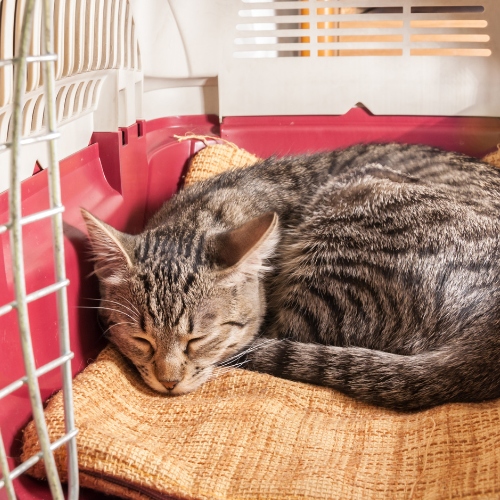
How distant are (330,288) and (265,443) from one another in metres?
0.67

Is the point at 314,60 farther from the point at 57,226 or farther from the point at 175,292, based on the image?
the point at 57,226

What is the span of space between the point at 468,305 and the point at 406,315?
19 cm

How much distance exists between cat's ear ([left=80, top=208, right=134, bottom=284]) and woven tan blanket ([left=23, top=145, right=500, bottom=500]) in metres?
0.27

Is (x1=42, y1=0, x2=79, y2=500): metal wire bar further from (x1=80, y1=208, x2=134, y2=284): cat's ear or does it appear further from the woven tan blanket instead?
(x1=80, y1=208, x2=134, y2=284): cat's ear

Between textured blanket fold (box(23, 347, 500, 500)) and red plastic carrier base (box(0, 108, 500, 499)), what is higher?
red plastic carrier base (box(0, 108, 500, 499))

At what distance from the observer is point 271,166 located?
279 centimetres

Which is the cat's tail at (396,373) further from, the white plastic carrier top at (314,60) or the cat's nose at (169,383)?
the white plastic carrier top at (314,60)

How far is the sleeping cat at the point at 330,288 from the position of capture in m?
2.00

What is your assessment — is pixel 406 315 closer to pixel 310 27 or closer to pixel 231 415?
pixel 231 415

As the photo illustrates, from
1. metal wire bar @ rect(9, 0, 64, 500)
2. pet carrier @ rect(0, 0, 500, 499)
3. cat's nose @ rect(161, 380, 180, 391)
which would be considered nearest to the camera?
metal wire bar @ rect(9, 0, 64, 500)

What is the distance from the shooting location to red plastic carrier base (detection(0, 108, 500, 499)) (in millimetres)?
1792

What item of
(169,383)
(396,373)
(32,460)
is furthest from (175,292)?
(32,460)

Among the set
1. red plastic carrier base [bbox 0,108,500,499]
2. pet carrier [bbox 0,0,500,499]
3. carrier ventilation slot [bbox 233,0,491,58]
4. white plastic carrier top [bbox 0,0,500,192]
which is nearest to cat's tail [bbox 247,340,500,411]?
red plastic carrier base [bbox 0,108,500,499]

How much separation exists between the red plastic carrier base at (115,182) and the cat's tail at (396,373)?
72 cm
